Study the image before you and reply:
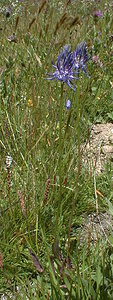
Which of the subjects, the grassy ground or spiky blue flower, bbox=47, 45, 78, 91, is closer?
spiky blue flower, bbox=47, 45, 78, 91

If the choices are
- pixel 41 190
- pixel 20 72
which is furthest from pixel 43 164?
pixel 20 72

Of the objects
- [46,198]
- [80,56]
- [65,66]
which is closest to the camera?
[65,66]

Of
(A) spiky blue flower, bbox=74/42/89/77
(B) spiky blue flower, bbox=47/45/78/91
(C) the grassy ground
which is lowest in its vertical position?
(C) the grassy ground

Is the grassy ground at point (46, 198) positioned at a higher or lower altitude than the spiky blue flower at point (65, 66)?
lower

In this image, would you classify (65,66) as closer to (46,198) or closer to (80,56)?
(80,56)

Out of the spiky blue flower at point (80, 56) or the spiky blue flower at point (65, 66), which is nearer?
the spiky blue flower at point (65, 66)

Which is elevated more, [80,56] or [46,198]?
[80,56]

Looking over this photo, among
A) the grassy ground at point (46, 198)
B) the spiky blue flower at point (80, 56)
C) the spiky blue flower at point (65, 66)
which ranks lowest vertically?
the grassy ground at point (46, 198)

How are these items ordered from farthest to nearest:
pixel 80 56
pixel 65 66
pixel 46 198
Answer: pixel 46 198
pixel 80 56
pixel 65 66

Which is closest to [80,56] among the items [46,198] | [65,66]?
[65,66]

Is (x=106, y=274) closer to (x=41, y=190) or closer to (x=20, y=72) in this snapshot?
(x=41, y=190)

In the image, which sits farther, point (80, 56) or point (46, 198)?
point (46, 198)

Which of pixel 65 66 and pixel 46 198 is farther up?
pixel 65 66

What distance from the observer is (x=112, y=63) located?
2.86m
